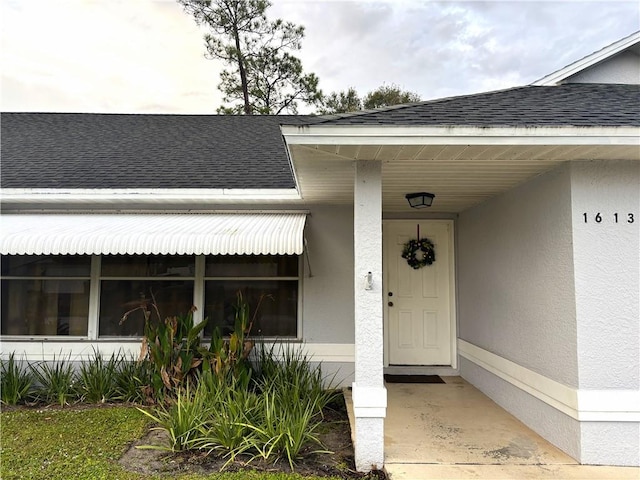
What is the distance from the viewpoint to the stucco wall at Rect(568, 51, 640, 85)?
24.3 feet

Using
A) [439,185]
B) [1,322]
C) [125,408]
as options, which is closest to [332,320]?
[439,185]

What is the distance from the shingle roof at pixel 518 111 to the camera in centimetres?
472

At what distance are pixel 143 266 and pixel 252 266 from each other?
7.65 feet

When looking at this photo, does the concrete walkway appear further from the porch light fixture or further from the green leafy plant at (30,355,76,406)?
the green leafy plant at (30,355,76,406)

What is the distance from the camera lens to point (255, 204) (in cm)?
839

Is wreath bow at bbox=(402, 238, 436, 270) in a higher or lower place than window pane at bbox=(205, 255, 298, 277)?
higher

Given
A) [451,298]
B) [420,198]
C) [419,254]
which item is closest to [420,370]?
[451,298]

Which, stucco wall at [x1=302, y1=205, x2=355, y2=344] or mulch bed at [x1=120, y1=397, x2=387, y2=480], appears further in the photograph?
stucco wall at [x1=302, y1=205, x2=355, y2=344]

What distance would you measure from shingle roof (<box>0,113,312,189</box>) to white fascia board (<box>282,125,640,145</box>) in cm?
383

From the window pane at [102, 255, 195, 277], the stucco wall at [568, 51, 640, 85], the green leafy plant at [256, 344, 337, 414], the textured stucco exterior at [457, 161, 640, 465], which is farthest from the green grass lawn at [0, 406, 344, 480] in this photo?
the stucco wall at [568, 51, 640, 85]

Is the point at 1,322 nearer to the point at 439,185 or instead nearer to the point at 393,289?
the point at 393,289

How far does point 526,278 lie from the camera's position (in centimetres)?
627

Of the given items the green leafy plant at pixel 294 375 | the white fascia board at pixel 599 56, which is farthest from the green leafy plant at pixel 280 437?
the white fascia board at pixel 599 56

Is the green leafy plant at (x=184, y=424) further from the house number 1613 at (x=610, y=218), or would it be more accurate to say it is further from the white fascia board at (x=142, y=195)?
the house number 1613 at (x=610, y=218)
